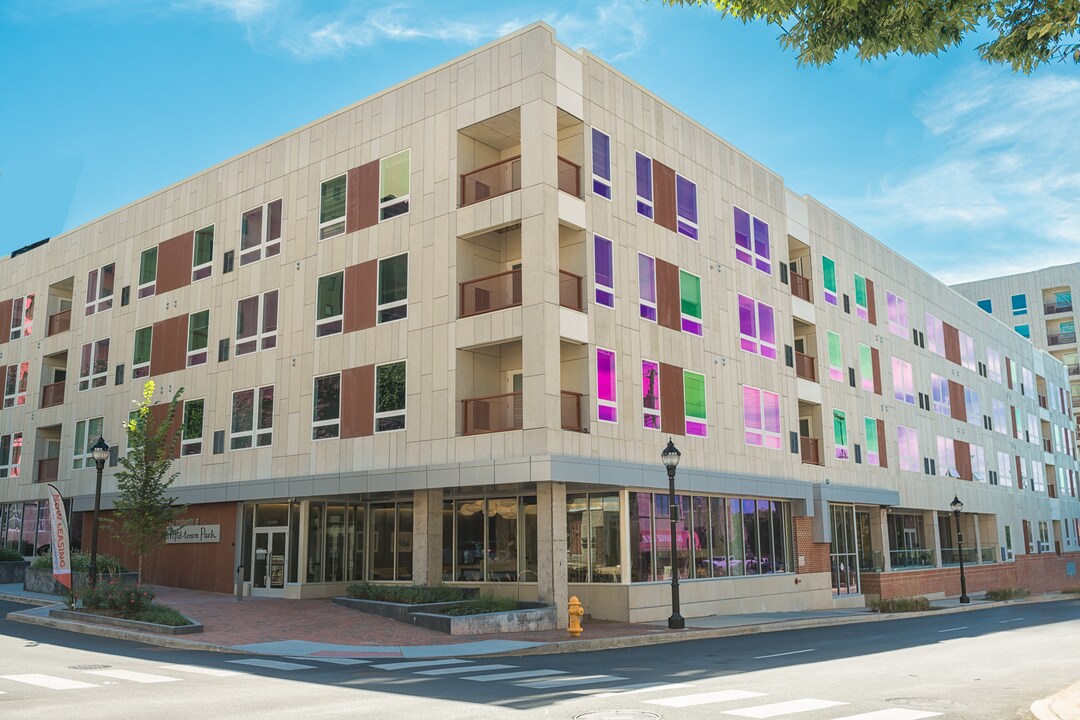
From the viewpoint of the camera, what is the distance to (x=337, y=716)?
1055cm

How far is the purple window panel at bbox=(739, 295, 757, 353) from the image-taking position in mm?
32375

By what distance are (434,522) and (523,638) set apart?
22.5 feet

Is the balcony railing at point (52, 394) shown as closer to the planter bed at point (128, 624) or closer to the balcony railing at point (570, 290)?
the planter bed at point (128, 624)

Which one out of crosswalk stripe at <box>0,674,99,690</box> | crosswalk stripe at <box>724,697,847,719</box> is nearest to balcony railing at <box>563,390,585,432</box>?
crosswalk stripe at <box>724,697,847,719</box>

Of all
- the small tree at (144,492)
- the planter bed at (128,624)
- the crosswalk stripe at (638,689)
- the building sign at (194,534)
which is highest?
the small tree at (144,492)

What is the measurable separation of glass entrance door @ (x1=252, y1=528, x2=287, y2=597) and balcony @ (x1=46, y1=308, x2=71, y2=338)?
17079 mm

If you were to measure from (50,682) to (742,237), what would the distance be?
26.3 meters

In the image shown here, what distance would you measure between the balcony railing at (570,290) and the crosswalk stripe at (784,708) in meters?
14.9

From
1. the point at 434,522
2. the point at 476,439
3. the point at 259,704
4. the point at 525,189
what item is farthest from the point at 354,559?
the point at 259,704

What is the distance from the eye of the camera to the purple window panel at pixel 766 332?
3338cm

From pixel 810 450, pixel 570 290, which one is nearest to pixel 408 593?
pixel 570 290

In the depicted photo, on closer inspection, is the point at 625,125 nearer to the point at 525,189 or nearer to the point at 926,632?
the point at 525,189

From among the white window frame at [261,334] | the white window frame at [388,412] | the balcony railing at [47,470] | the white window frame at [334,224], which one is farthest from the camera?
the balcony railing at [47,470]

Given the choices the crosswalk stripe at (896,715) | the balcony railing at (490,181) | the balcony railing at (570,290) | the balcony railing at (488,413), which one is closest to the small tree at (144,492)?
the balcony railing at (488,413)
